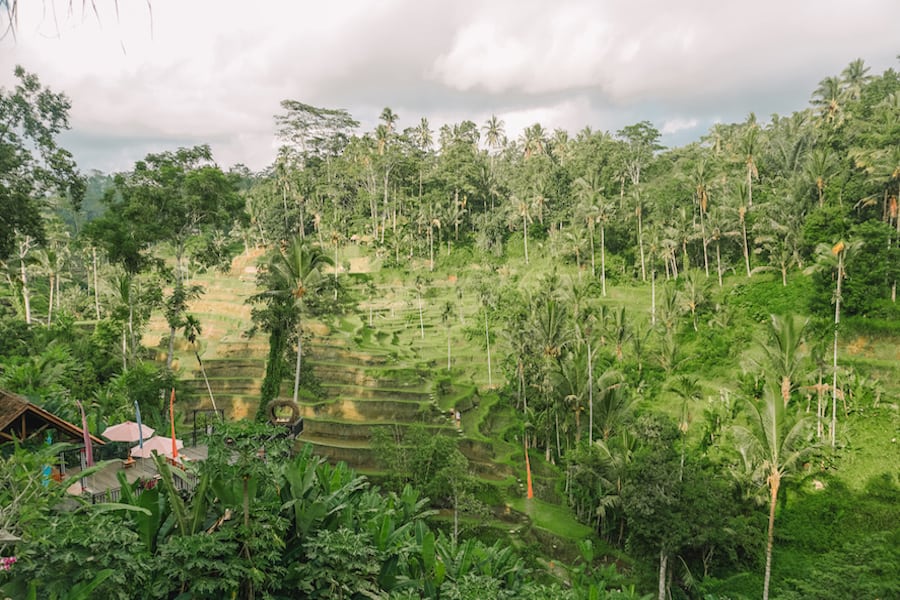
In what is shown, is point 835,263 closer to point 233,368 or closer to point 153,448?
point 153,448

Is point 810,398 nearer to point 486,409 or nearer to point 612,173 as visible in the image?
point 486,409

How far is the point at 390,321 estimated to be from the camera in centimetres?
4159

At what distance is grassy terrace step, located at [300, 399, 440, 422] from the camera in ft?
83.5

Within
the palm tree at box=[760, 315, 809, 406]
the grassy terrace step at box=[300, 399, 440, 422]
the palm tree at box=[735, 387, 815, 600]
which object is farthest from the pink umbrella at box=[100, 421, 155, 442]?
the palm tree at box=[760, 315, 809, 406]

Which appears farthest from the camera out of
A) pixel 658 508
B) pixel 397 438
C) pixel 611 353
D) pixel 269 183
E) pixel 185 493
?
pixel 269 183

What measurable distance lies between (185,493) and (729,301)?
32.9m

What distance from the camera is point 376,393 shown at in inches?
1081

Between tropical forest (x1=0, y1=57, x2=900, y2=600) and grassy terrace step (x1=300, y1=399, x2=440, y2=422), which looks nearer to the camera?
tropical forest (x1=0, y1=57, x2=900, y2=600)

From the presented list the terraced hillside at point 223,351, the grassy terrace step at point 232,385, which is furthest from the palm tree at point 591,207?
the grassy terrace step at point 232,385

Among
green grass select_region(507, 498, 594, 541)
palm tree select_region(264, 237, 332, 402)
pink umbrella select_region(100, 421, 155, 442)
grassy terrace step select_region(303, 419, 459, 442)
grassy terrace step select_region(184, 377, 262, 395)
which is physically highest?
palm tree select_region(264, 237, 332, 402)

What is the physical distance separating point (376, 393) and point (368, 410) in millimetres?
1845

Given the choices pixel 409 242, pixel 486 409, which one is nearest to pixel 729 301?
pixel 486 409

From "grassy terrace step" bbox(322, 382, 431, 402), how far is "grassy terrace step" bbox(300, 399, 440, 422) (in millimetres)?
984

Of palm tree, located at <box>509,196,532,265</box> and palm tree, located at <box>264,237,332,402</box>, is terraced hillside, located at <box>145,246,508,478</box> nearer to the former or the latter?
palm tree, located at <box>264,237,332,402</box>
